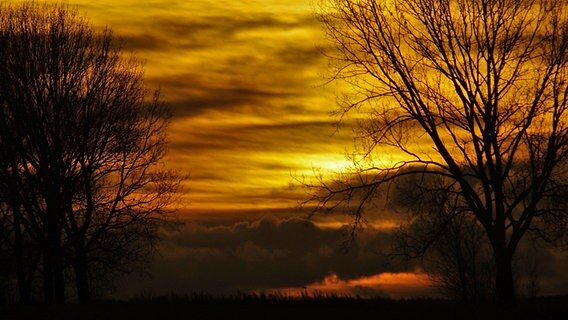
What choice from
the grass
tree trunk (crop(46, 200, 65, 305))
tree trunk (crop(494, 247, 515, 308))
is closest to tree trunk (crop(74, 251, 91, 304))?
tree trunk (crop(46, 200, 65, 305))

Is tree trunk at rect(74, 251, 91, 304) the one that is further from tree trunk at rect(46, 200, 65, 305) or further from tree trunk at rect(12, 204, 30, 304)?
tree trunk at rect(12, 204, 30, 304)

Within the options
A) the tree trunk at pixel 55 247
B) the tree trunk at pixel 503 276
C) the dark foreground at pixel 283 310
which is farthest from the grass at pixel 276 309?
the tree trunk at pixel 55 247

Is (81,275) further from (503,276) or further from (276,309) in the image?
(503,276)

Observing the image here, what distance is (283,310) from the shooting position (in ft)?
74.1

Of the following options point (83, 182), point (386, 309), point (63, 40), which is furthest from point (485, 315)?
point (63, 40)

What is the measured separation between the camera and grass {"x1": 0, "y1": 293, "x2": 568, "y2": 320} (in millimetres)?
21828

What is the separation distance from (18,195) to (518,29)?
20384mm

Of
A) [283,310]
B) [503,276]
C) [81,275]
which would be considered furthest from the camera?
[81,275]

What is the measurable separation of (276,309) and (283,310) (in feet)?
0.98

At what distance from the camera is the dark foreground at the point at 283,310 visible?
21.8m

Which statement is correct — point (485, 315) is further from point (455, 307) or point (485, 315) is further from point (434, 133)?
point (434, 133)

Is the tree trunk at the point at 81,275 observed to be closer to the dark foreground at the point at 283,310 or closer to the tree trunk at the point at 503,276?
the dark foreground at the point at 283,310

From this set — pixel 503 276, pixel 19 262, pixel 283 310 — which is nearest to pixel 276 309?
pixel 283 310

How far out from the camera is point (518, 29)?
26422mm
